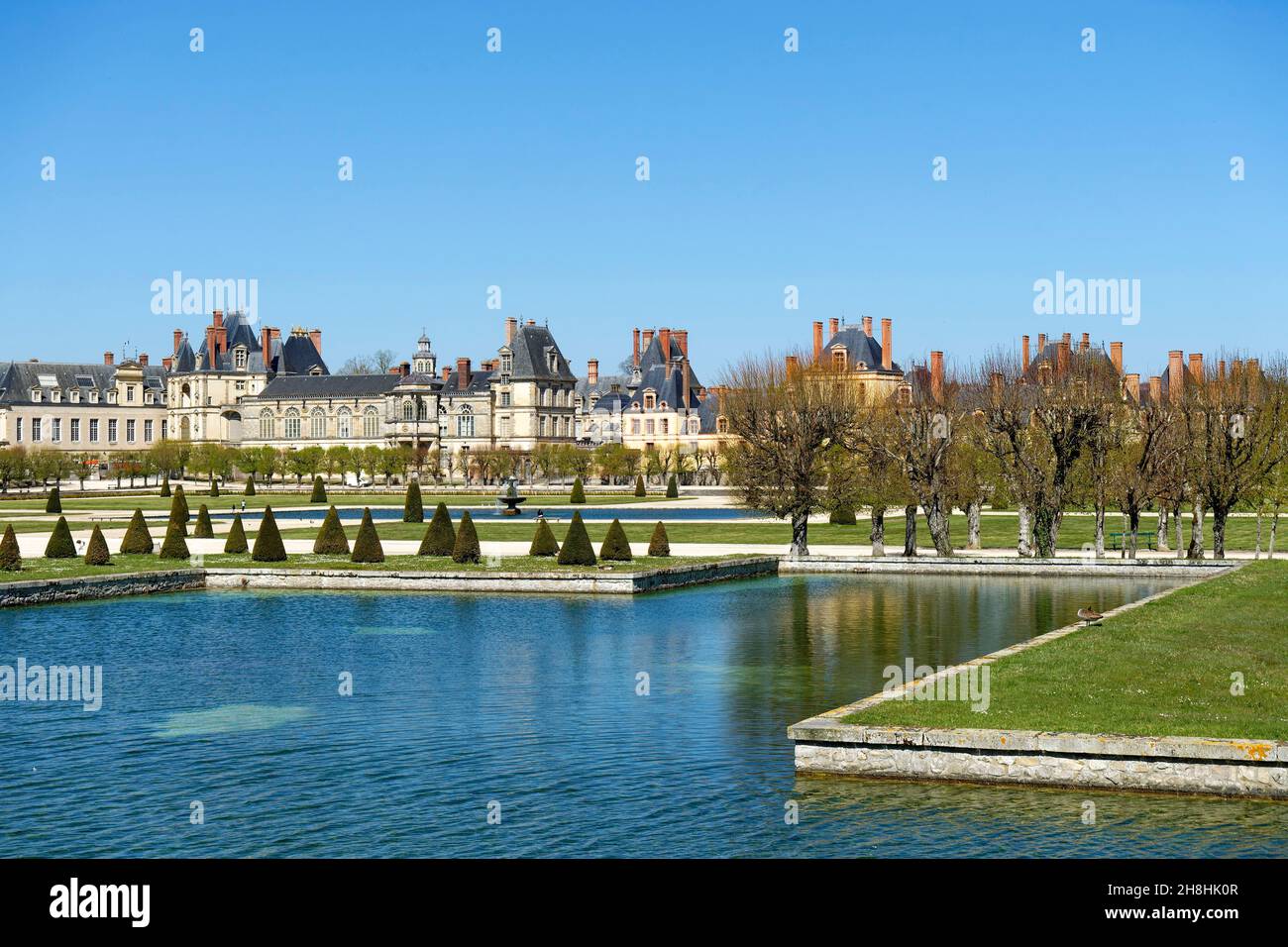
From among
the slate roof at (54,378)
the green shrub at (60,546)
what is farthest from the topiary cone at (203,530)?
the slate roof at (54,378)

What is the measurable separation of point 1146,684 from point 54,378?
127 m

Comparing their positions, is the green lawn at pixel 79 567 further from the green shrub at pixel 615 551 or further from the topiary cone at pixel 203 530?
the green shrub at pixel 615 551

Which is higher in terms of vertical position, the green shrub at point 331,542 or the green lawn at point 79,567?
the green shrub at point 331,542

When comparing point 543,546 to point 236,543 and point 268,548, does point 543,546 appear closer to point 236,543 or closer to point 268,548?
point 268,548

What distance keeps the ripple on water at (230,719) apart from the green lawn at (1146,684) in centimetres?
701

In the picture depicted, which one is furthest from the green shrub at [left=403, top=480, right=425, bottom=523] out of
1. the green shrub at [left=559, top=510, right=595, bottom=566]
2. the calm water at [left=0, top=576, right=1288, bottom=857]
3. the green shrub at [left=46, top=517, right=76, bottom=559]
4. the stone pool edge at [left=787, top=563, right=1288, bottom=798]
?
the stone pool edge at [left=787, top=563, right=1288, bottom=798]

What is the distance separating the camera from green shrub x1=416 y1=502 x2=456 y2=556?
1468 inches

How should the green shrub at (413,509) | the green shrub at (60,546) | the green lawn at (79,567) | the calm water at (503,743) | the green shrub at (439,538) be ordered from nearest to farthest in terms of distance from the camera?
the calm water at (503,743), the green lawn at (79,567), the green shrub at (60,546), the green shrub at (439,538), the green shrub at (413,509)

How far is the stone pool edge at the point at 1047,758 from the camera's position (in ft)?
44.5

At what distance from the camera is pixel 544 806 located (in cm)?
1414
